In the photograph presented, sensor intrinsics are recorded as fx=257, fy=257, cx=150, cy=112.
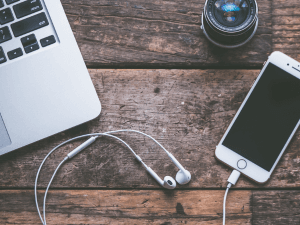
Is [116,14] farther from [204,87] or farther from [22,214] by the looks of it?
[22,214]

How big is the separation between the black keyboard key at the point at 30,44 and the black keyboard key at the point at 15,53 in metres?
0.01

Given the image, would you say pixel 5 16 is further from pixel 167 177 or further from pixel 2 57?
pixel 167 177

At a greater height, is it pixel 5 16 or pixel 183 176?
pixel 5 16

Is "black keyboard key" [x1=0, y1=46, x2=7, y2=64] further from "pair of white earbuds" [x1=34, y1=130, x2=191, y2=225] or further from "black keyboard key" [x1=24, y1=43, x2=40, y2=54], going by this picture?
"pair of white earbuds" [x1=34, y1=130, x2=191, y2=225]

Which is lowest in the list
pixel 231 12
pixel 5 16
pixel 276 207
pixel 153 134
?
pixel 276 207

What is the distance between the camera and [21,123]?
59 cm

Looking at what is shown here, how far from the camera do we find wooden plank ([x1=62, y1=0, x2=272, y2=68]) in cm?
65

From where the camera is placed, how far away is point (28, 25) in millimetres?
572

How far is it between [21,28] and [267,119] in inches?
24.0

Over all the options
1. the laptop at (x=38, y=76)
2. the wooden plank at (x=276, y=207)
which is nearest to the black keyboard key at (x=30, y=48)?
the laptop at (x=38, y=76)

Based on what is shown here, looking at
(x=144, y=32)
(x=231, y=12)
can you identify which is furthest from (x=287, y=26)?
(x=144, y=32)

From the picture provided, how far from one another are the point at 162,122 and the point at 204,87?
0.45ft

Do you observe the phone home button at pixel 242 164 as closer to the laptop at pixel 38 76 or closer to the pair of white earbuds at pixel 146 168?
the pair of white earbuds at pixel 146 168

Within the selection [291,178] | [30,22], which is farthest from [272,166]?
[30,22]
